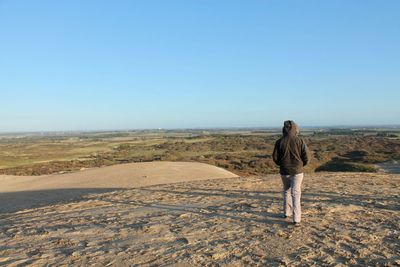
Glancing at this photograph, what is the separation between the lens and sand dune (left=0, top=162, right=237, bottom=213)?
1944cm

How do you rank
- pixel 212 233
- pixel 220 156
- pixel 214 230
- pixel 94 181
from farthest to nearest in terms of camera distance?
1. pixel 220 156
2. pixel 94 181
3. pixel 214 230
4. pixel 212 233

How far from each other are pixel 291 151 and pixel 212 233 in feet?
6.41

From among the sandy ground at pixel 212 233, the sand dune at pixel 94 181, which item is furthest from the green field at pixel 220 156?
the sandy ground at pixel 212 233

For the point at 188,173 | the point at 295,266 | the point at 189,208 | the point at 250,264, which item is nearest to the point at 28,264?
the point at 250,264

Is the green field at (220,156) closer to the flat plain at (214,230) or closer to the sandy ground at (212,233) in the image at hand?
the flat plain at (214,230)

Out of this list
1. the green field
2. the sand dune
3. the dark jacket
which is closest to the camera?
the dark jacket

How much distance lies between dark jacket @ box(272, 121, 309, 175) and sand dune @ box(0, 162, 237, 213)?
1301cm

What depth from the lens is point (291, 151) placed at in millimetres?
7133

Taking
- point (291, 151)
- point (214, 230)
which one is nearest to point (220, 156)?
point (214, 230)

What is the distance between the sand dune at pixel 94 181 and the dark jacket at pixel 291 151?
42.7ft

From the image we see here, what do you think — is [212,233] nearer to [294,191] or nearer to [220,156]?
[294,191]

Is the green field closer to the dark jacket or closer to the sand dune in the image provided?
the sand dune

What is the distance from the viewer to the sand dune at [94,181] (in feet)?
63.8

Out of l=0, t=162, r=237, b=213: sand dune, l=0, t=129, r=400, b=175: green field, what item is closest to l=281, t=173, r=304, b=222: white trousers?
l=0, t=162, r=237, b=213: sand dune
